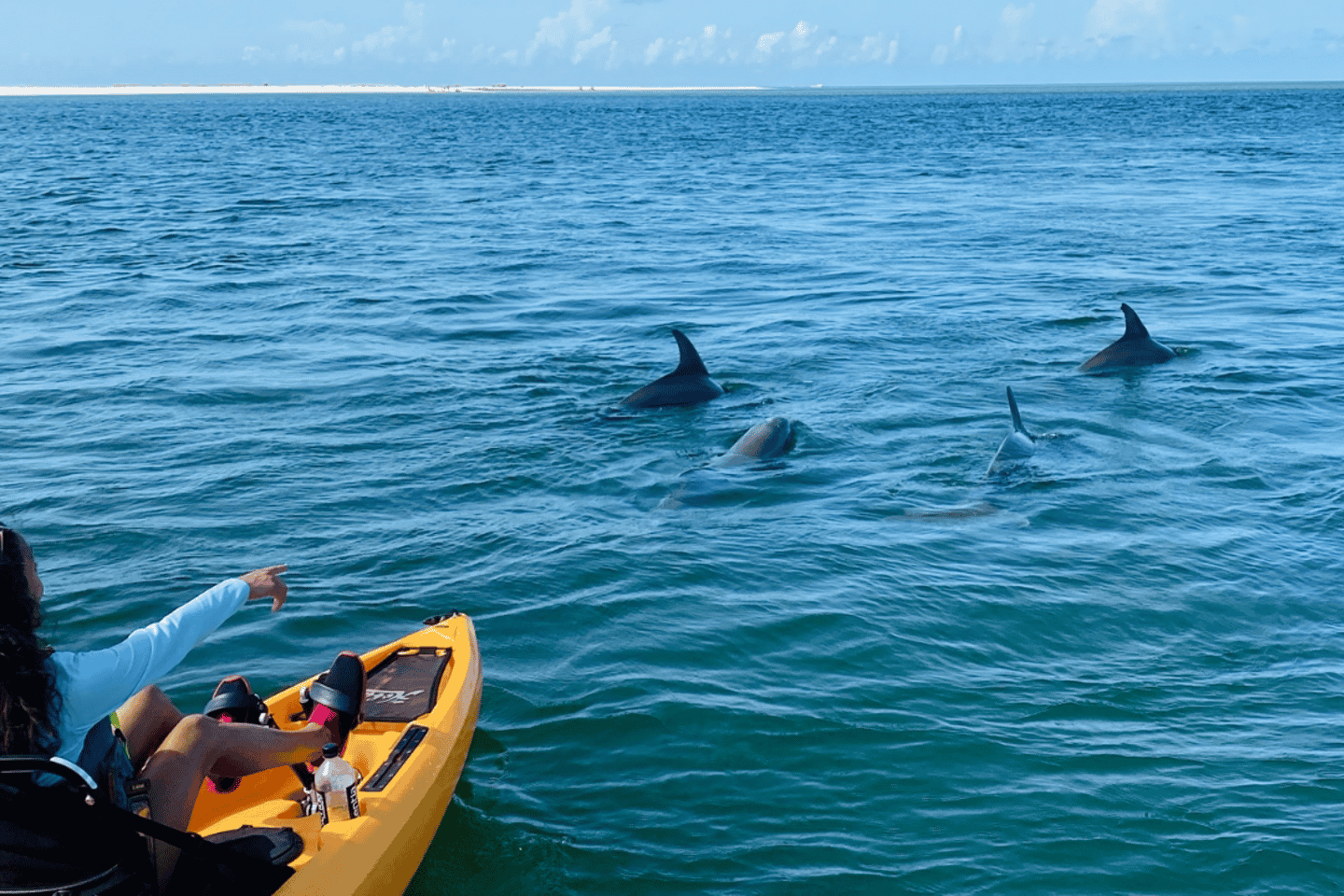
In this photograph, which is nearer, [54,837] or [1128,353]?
[54,837]

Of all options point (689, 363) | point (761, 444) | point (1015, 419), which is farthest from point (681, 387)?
point (1015, 419)

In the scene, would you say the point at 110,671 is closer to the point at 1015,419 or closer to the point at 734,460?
the point at 734,460

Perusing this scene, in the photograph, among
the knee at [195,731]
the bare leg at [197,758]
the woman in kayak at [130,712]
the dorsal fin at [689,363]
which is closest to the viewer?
the woman in kayak at [130,712]

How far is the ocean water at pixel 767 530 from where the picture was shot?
6.16 m

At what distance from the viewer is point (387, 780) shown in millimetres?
5414

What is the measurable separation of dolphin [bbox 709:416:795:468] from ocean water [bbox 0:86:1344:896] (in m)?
0.25

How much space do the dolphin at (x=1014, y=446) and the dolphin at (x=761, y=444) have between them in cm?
202

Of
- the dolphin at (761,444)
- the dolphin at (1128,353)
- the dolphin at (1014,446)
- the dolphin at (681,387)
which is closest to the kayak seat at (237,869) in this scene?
the dolphin at (761,444)

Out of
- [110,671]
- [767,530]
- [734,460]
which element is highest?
[110,671]

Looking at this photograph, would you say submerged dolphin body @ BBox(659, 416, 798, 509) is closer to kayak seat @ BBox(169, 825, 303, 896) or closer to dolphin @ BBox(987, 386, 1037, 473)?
dolphin @ BBox(987, 386, 1037, 473)

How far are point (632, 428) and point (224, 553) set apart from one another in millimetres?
4826

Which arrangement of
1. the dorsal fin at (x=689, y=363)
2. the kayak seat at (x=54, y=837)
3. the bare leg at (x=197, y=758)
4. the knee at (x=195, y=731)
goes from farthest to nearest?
1. the dorsal fin at (x=689, y=363)
2. the knee at (x=195, y=731)
3. the bare leg at (x=197, y=758)
4. the kayak seat at (x=54, y=837)

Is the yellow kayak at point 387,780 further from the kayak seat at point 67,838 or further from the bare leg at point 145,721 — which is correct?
the kayak seat at point 67,838

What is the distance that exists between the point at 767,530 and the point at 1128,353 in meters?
7.47
